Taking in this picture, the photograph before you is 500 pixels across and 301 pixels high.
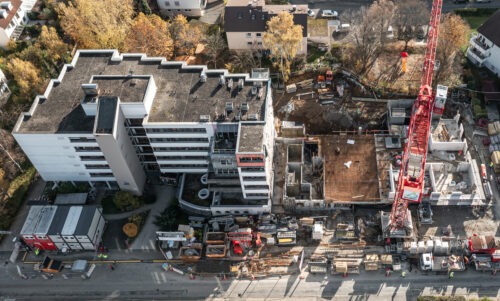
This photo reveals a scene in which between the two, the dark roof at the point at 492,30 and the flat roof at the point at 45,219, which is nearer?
the flat roof at the point at 45,219

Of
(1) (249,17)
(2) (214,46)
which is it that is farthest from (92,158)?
(1) (249,17)

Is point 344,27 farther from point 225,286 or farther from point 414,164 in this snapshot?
point 225,286

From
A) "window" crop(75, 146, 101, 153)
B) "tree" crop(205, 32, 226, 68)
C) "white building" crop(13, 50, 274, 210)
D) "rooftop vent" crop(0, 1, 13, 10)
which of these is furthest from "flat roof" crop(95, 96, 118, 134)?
"rooftop vent" crop(0, 1, 13, 10)

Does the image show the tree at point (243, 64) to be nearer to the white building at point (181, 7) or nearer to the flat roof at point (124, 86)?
the white building at point (181, 7)

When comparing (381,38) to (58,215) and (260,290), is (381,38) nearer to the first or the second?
(260,290)

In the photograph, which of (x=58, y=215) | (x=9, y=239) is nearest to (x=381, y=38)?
(x=58, y=215)

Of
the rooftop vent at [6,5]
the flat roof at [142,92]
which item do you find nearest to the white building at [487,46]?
the flat roof at [142,92]
